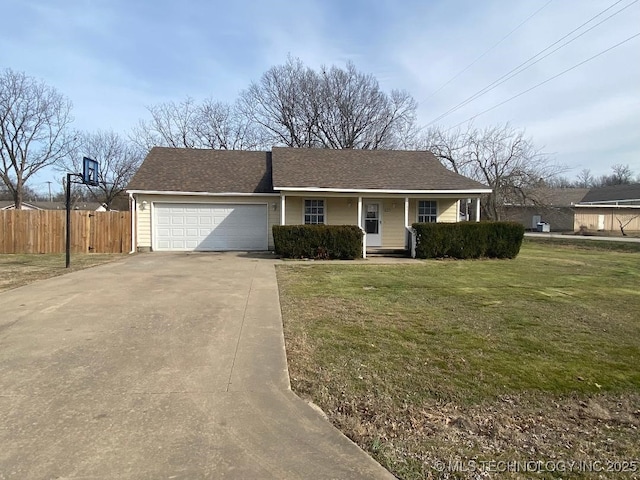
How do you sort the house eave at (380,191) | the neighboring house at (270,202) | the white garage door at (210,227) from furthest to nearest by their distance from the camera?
1. the white garage door at (210,227)
2. the neighboring house at (270,202)
3. the house eave at (380,191)

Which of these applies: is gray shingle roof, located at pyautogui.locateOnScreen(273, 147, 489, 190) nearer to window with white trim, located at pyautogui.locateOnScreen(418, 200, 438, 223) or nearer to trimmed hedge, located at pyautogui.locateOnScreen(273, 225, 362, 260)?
window with white trim, located at pyautogui.locateOnScreen(418, 200, 438, 223)

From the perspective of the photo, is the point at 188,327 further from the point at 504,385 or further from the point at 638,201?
the point at 638,201

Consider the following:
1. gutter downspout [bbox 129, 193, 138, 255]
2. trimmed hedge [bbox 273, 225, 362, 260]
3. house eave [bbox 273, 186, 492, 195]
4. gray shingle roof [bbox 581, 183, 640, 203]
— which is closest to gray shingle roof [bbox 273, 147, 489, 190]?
house eave [bbox 273, 186, 492, 195]

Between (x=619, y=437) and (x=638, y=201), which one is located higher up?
(x=638, y=201)

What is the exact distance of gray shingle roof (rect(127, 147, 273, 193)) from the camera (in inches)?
663

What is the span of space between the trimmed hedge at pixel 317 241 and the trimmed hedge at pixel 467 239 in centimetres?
249

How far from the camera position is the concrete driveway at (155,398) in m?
2.48

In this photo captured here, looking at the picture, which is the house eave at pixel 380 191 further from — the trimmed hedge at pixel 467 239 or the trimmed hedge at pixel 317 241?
the trimmed hedge at pixel 317 241

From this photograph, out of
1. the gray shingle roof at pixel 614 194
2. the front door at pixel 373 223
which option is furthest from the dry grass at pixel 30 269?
the gray shingle roof at pixel 614 194

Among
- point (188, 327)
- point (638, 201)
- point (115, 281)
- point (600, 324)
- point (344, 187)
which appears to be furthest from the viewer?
point (638, 201)

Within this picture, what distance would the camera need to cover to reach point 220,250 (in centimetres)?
1705

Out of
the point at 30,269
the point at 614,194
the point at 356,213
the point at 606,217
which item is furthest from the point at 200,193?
the point at 614,194

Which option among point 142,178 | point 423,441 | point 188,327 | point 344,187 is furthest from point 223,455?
A: point 142,178

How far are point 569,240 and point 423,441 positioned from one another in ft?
80.3
